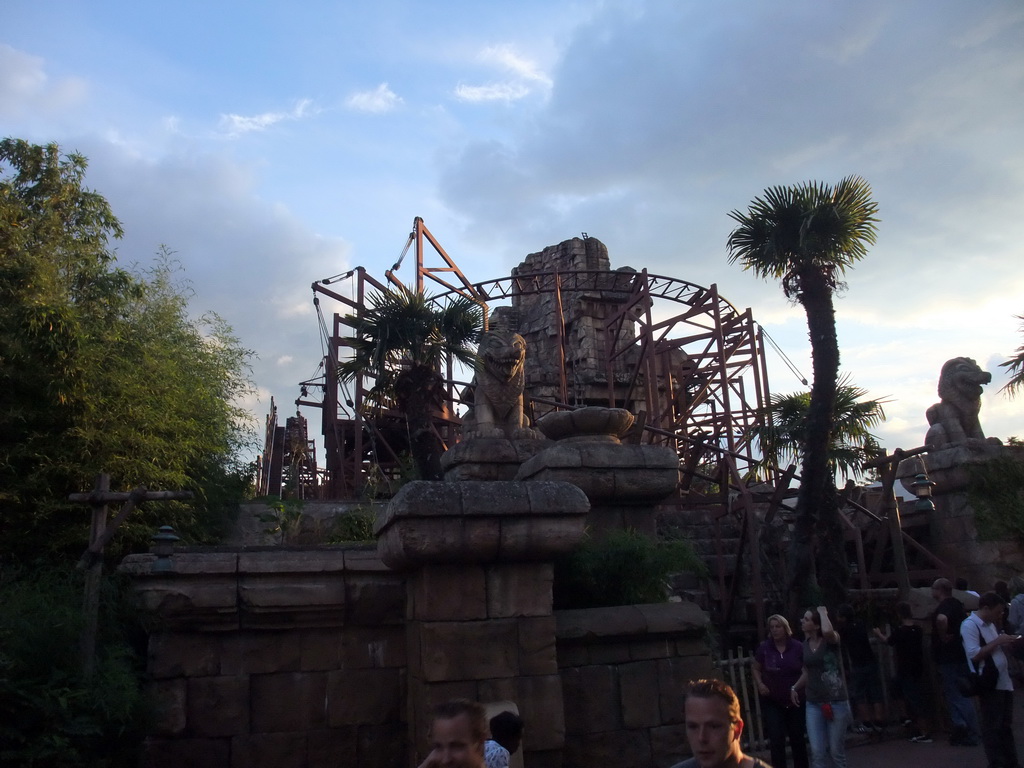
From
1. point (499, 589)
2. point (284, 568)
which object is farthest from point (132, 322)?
point (499, 589)

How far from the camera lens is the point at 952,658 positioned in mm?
6777

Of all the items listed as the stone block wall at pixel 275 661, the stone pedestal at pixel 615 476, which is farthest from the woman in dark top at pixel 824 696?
the stone block wall at pixel 275 661

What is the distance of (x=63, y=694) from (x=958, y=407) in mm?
12551

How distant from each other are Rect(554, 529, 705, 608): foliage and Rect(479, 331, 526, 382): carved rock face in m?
4.02

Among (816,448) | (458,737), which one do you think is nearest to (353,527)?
(816,448)

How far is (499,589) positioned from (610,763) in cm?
124

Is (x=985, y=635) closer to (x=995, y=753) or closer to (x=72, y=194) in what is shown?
(x=995, y=753)

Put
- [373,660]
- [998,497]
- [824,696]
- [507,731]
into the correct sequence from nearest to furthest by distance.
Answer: [507,731] → [373,660] → [824,696] → [998,497]

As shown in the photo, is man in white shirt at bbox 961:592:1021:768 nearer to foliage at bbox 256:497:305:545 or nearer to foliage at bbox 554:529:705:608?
foliage at bbox 554:529:705:608

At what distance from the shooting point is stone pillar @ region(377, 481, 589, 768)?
4559 mm

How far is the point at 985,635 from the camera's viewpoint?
5.96 meters

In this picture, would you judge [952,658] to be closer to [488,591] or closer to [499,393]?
[488,591]

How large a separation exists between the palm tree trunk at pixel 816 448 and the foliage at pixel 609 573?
5205 millimetres

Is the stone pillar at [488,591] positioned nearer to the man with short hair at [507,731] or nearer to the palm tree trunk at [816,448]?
the man with short hair at [507,731]
